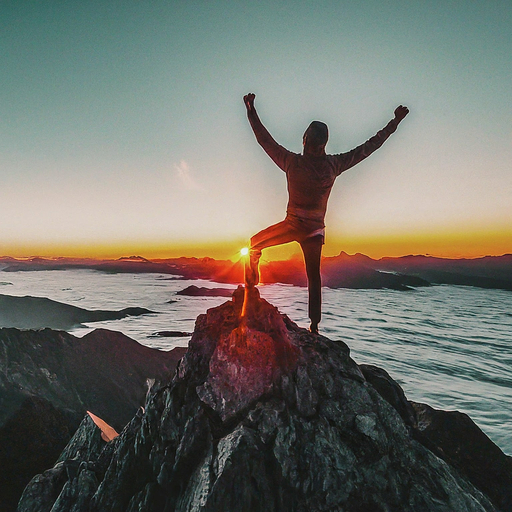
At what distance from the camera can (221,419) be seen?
333 centimetres

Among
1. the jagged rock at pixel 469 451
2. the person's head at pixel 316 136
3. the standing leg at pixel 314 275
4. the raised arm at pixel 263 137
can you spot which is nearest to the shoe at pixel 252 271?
the standing leg at pixel 314 275

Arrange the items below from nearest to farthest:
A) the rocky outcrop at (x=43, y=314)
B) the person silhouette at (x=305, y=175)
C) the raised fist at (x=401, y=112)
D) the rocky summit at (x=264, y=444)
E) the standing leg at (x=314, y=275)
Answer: the rocky summit at (x=264, y=444) → the person silhouette at (x=305, y=175) → the raised fist at (x=401, y=112) → the standing leg at (x=314, y=275) → the rocky outcrop at (x=43, y=314)

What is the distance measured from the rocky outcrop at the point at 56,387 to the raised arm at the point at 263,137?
7.50m

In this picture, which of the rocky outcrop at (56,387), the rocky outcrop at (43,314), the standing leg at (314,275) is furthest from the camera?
the rocky outcrop at (43,314)

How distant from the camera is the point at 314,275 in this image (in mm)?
4812

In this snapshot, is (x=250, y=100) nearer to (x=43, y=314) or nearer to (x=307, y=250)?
(x=307, y=250)

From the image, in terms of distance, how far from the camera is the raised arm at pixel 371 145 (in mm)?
4168

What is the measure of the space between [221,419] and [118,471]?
1623 mm

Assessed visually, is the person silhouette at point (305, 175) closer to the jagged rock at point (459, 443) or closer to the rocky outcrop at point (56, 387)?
the jagged rock at point (459, 443)

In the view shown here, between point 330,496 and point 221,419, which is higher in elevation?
point 221,419

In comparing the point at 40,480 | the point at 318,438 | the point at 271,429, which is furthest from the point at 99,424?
the point at 318,438

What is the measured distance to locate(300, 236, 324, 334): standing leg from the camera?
15.3 ft

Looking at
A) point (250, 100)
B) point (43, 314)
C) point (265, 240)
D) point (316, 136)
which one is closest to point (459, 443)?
point (265, 240)

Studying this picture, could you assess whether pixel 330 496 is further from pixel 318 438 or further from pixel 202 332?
pixel 202 332
